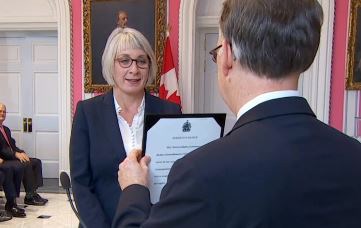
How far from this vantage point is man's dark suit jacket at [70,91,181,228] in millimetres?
1390

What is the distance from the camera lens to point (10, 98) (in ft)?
19.5

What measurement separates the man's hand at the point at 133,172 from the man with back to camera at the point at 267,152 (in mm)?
293

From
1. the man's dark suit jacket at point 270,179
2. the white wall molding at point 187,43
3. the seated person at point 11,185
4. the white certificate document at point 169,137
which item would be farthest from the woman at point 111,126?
the seated person at point 11,185

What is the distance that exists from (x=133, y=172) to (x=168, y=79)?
375cm

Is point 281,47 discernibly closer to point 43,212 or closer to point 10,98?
point 43,212

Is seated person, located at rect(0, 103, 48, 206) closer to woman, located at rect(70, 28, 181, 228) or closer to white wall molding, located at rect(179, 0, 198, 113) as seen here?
white wall molding, located at rect(179, 0, 198, 113)

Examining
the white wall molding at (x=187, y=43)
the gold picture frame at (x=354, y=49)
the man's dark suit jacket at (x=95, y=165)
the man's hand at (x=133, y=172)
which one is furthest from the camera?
the white wall molding at (x=187, y=43)

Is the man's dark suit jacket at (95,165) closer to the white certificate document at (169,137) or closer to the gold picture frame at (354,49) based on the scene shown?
the white certificate document at (169,137)

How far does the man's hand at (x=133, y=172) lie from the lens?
972 mm

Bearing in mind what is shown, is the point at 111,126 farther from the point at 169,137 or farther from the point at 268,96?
the point at 268,96

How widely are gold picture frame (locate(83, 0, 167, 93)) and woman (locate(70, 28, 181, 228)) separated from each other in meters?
3.32

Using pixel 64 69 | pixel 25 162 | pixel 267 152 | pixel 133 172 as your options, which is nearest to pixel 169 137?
pixel 133 172

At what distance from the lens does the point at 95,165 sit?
1.41 meters

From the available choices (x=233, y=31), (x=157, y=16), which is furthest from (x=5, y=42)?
(x=233, y=31)
